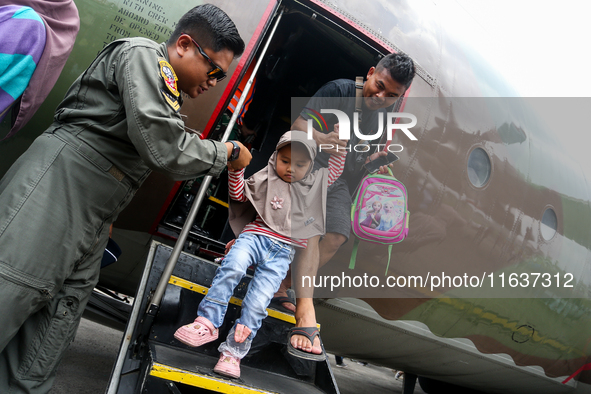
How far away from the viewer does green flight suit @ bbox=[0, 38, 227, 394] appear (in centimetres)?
157

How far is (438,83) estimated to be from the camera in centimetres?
351

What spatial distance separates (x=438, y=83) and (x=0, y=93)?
124 inches

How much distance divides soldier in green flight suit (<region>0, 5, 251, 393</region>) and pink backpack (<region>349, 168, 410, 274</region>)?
1326 millimetres

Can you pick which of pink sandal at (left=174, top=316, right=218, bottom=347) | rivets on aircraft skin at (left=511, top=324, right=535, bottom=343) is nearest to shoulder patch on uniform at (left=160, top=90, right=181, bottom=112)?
pink sandal at (left=174, top=316, right=218, bottom=347)

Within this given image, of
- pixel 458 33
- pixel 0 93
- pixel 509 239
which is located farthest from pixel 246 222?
pixel 458 33

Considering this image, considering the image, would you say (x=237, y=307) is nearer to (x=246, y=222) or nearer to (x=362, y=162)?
(x=246, y=222)

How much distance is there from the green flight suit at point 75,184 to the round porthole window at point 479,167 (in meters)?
2.52

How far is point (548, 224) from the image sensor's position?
4234mm

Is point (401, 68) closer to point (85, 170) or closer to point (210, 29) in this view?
point (210, 29)

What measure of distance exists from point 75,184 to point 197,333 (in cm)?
90

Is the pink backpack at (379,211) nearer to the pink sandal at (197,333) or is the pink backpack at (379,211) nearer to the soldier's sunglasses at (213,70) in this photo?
the pink sandal at (197,333)

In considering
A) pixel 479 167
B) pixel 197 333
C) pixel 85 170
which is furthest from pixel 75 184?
pixel 479 167

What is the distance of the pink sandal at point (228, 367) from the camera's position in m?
1.94

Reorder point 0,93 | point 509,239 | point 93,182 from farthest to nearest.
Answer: point 509,239 < point 93,182 < point 0,93
